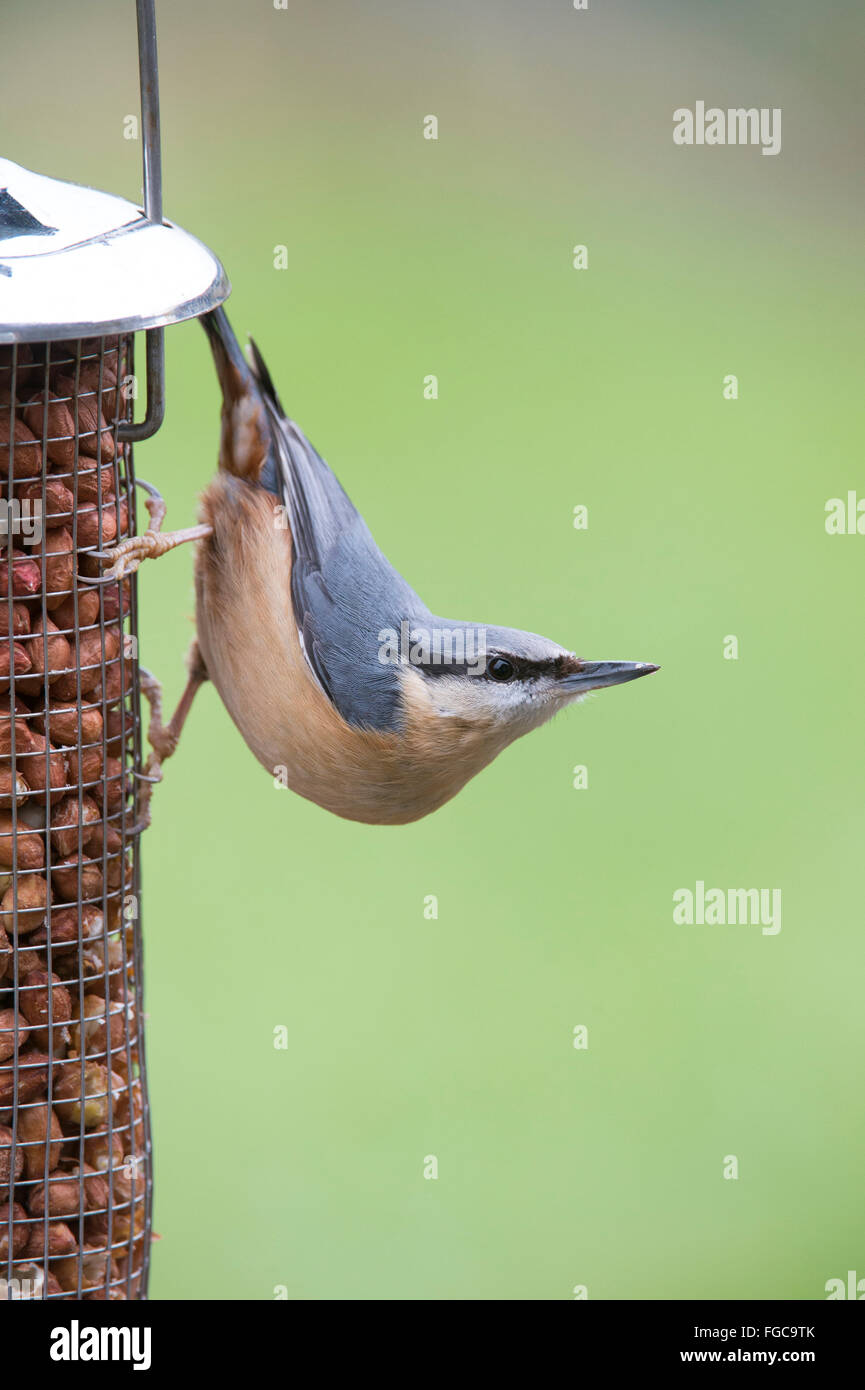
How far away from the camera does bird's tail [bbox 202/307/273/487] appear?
3.59 meters

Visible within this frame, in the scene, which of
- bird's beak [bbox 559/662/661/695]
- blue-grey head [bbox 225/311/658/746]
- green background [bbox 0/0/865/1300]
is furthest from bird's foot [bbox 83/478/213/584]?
green background [bbox 0/0/865/1300]

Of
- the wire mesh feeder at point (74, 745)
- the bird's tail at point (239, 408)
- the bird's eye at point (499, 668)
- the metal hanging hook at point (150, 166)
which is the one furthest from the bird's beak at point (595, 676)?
the metal hanging hook at point (150, 166)

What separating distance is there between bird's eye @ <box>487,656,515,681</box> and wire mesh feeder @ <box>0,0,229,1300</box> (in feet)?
2.33

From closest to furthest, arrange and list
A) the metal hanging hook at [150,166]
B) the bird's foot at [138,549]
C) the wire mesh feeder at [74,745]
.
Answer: the metal hanging hook at [150,166] → the wire mesh feeder at [74,745] → the bird's foot at [138,549]

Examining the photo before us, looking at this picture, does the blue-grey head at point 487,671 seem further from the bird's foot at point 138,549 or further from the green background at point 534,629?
the green background at point 534,629

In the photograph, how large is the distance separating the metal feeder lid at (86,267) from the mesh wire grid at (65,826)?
0.65 feet

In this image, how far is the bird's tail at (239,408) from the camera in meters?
3.59

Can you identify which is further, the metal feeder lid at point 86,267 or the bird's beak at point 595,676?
the bird's beak at point 595,676

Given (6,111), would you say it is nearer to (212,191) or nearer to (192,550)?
(212,191)

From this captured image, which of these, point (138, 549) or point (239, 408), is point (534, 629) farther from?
point (138, 549)

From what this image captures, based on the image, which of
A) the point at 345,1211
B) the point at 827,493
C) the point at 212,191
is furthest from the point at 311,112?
the point at 345,1211

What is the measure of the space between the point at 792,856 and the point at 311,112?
20.0 feet

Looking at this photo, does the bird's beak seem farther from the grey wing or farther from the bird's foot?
the bird's foot

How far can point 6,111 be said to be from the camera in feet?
31.0
